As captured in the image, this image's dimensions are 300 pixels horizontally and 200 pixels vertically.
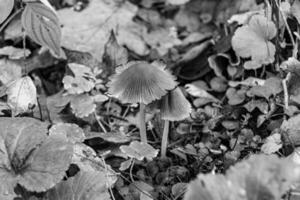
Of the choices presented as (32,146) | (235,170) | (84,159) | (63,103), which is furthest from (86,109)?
(235,170)

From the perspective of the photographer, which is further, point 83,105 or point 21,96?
point 83,105

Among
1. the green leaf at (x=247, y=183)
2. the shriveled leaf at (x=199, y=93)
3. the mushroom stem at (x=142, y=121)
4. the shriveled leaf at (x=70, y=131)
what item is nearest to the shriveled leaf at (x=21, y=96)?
the shriveled leaf at (x=70, y=131)

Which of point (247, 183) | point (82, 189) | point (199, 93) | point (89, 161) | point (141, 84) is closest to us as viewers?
point (247, 183)

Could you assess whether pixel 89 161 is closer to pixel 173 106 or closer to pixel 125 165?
pixel 125 165

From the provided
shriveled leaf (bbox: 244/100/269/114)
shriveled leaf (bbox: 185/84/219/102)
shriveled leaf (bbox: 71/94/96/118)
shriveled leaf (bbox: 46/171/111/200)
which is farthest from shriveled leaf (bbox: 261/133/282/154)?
shriveled leaf (bbox: 71/94/96/118)

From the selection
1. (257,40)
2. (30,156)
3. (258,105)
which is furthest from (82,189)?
(257,40)

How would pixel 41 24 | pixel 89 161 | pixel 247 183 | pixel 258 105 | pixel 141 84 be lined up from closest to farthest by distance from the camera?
pixel 247 183, pixel 141 84, pixel 89 161, pixel 41 24, pixel 258 105

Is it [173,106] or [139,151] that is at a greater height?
[173,106]

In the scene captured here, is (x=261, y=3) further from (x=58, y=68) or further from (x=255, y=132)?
(x=58, y=68)

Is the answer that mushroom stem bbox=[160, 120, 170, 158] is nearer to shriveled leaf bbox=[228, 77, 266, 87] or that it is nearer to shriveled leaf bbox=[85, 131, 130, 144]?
shriveled leaf bbox=[85, 131, 130, 144]
